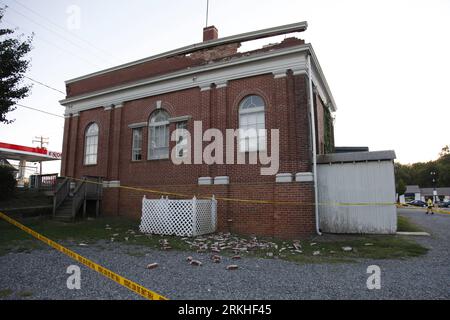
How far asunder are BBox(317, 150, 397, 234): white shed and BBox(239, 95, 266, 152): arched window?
7.81ft

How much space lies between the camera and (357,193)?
34.0 ft

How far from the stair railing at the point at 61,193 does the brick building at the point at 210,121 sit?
1.67 m

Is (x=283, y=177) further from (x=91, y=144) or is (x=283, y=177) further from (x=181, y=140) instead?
(x=91, y=144)

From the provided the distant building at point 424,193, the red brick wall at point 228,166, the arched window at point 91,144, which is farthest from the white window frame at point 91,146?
the distant building at point 424,193

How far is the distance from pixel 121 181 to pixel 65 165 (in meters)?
4.44

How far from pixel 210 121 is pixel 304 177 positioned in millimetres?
4543

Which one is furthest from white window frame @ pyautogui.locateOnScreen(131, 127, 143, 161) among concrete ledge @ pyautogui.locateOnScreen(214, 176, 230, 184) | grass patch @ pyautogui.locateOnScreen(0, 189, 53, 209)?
concrete ledge @ pyautogui.locateOnScreen(214, 176, 230, 184)

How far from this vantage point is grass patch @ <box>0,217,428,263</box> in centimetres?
760

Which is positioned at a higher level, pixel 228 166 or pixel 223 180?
pixel 228 166

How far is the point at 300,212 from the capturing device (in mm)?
10305

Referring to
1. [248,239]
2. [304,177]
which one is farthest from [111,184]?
[304,177]

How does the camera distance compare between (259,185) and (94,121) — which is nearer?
(259,185)
